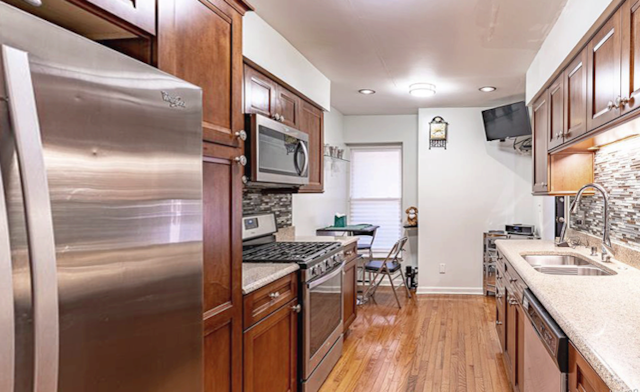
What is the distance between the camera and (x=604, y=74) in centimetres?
205

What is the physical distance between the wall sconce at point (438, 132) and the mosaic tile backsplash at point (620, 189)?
2674 mm

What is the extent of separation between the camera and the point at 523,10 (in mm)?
2725

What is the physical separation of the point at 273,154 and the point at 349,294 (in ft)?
6.01

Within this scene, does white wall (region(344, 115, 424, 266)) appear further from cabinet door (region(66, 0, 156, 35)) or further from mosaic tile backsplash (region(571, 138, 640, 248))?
cabinet door (region(66, 0, 156, 35))

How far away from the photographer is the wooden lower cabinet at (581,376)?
1.22 meters

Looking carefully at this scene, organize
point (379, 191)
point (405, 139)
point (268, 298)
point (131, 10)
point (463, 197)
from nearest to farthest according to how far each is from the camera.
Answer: point (131, 10)
point (268, 298)
point (463, 197)
point (405, 139)
point (379, 191)


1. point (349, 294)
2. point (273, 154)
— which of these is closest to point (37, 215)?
point (273, 154)

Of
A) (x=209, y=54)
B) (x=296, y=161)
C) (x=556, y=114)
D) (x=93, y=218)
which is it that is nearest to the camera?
(x=93, y=218)

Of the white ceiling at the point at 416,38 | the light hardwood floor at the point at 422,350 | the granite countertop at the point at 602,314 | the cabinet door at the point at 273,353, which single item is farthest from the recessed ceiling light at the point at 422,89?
the cabinet door at the point at 273,353

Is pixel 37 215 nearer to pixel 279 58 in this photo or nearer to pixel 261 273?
pixel 261 273

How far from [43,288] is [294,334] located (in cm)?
199

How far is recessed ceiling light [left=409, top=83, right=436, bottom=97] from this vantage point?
464 cm

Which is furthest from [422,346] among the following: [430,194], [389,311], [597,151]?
[430,194]

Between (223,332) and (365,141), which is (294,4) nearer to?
(223,332)
